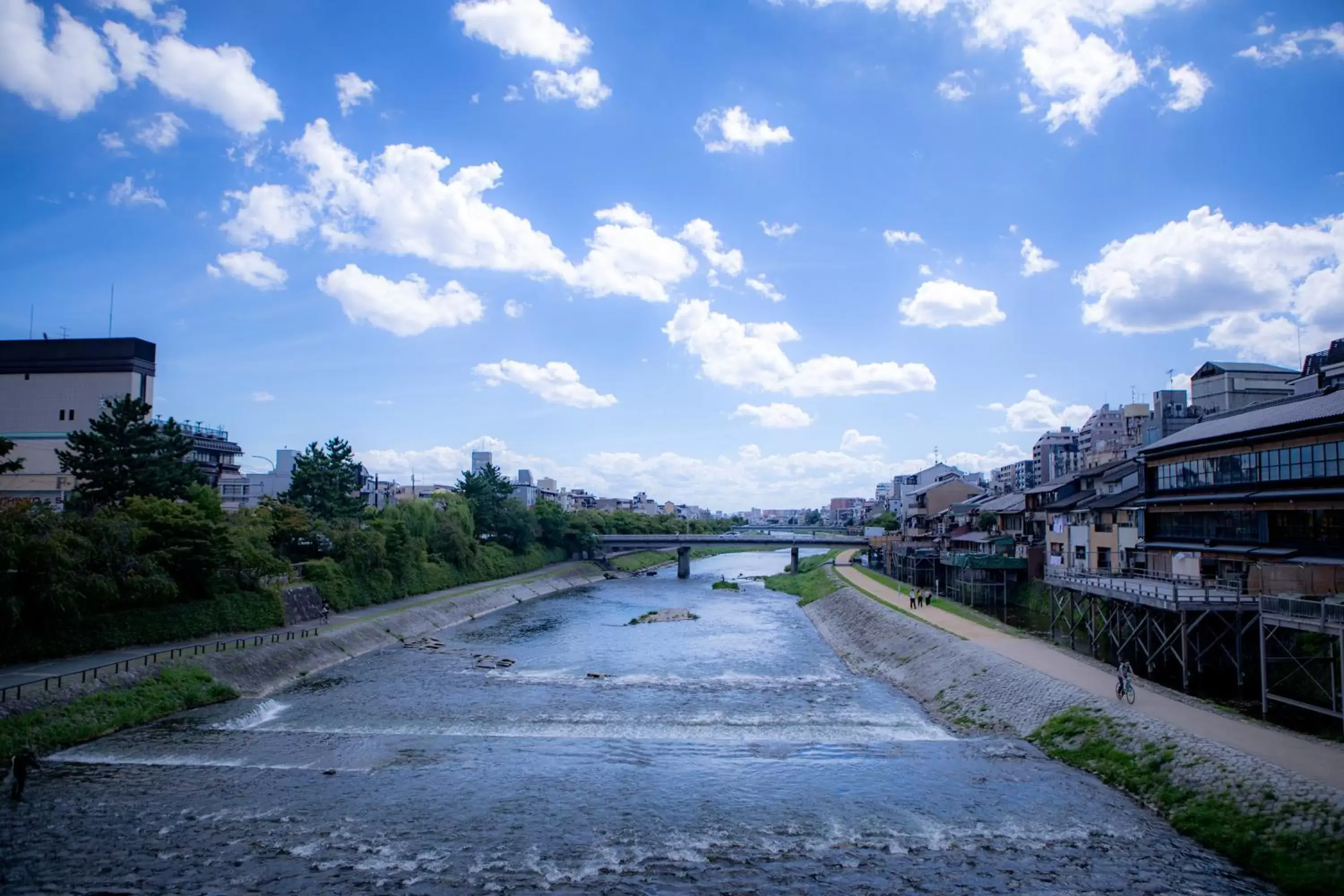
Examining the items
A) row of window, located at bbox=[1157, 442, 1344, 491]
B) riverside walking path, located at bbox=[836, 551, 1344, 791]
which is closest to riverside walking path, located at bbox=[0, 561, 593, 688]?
riverside walking path, located at bbox=[836, 551, 1344, 791]

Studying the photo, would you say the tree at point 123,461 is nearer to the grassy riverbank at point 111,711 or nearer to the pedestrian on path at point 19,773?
the grassy riverbank at point 111,711

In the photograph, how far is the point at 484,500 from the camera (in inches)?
3214

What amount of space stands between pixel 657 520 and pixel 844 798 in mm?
121732

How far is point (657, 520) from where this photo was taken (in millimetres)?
139875

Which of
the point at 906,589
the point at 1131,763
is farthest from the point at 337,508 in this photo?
the point at 1131,763

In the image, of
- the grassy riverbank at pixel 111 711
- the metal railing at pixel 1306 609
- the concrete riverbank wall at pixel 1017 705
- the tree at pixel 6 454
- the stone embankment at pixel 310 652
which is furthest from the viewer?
the tree at pixel 6 454

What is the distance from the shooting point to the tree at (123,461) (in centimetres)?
3991

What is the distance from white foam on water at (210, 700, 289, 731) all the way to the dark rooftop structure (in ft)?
129

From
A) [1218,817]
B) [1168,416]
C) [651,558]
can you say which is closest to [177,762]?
[1218,817]

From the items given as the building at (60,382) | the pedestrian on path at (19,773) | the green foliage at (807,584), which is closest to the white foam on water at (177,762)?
the pedestrian on path at (19,773)

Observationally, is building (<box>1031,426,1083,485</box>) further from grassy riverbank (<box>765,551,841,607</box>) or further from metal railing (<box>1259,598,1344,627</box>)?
metal railing (<box>1259,598,1344,627</box>)

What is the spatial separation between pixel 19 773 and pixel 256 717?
834 cm

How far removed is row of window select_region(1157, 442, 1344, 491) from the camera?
91.6 ft

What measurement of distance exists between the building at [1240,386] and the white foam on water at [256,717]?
64470 mm
